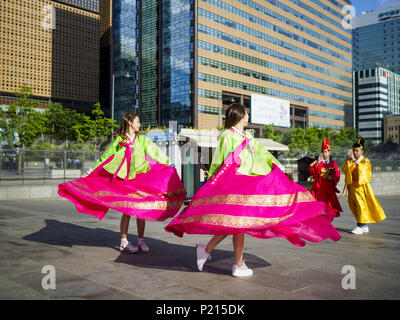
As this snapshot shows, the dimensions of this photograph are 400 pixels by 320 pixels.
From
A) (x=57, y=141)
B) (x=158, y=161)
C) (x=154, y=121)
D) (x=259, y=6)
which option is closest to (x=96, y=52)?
(x=154, y=121)

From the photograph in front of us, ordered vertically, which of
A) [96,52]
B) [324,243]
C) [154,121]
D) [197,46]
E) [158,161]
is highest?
[96,52]

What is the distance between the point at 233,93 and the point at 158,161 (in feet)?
236

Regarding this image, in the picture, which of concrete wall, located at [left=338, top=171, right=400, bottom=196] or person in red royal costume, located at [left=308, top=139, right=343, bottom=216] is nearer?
person in red royal costume, located at [left=308, top=139, right=343, bottom=216]

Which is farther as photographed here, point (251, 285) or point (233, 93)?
point (233, 93)

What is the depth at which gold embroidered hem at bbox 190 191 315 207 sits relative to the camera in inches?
158

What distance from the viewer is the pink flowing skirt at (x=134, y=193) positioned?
5.21 m

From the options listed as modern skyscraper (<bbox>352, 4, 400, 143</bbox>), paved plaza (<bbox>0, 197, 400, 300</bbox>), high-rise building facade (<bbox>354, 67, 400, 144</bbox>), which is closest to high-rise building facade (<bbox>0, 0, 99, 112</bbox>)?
paved plaza (<bbox>0, 197, 400, 300</bbox>)

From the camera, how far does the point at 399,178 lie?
27.7m

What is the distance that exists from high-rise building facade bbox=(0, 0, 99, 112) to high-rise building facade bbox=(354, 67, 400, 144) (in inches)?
4167

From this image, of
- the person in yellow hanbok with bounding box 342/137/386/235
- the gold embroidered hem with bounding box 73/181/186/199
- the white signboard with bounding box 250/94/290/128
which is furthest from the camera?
the white signboard with bounding box 250/94/290/128

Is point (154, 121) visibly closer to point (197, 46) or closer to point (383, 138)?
point (197, 46)

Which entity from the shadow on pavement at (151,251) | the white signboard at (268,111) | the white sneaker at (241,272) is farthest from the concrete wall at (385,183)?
the white signboard at (268,111)

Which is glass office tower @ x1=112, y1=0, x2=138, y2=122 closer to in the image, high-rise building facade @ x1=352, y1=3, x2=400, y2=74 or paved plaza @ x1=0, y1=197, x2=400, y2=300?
paved plaza @ x1=0, y1=197, x2=400, y2=300

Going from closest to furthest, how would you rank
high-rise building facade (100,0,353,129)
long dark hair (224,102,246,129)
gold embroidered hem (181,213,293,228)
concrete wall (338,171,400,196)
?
gold embroidered hem (181,213,293,228), long dark hair (224,102,246,129), concrete wall (338,171,400,196), high-rise building facade (100,0,353,129)
